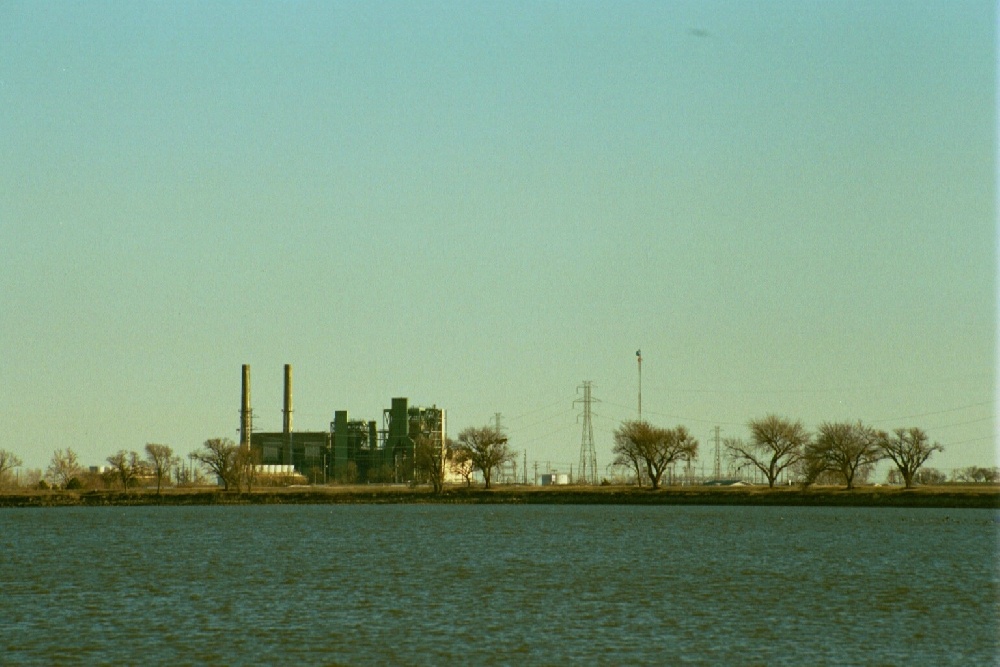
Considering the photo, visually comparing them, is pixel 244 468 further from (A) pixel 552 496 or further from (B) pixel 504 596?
(B) pixel 504 596

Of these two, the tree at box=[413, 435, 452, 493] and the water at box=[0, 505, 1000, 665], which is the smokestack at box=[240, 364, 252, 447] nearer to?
the tree at box=[413, 435, 452, 493]

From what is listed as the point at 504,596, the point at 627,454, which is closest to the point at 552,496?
the point at 627,454

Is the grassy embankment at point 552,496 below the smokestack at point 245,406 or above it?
below

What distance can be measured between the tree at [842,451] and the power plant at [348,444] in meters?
55.3

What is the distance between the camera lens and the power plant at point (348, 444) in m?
175

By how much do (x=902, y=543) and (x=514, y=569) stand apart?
1159 inches

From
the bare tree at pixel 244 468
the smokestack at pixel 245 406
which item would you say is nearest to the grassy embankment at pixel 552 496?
the bare tree at pixel 244 468

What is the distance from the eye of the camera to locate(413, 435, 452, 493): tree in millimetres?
147250

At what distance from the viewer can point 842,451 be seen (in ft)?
440

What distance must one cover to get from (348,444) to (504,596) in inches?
5310

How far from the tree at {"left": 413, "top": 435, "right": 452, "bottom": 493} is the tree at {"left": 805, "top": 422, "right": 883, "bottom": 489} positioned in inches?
1641

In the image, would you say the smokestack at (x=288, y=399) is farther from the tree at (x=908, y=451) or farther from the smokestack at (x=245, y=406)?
the tree at (x=908, y=451)

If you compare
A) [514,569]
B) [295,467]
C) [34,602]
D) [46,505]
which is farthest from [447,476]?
[34,602]

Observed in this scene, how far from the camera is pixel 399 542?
76.4 metres
